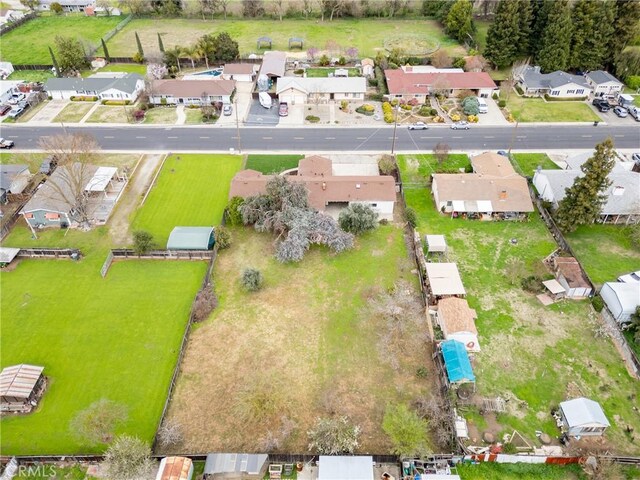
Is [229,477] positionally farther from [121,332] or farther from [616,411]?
[616,411]

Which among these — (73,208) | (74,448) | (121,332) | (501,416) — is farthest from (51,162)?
(501,416)

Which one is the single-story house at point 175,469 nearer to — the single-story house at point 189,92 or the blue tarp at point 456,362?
the blue tarp at point 456,362

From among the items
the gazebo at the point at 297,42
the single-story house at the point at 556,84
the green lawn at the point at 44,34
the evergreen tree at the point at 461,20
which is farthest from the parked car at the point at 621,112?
the green lawn at the point at 44,34

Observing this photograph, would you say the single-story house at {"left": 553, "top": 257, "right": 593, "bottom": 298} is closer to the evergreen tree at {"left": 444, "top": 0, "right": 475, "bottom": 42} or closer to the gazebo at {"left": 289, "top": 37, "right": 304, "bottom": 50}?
the evergreen tree at {"left": 444, "top": 0, "right": 475, "bottom": 42}

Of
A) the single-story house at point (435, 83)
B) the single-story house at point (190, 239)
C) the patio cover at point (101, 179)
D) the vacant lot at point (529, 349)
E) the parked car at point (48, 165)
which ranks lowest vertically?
the parked car at point (48, 165)

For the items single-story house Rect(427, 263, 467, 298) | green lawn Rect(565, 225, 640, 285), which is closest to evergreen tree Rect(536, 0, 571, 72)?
green lawn Rect(565, 225, 640, 285)
